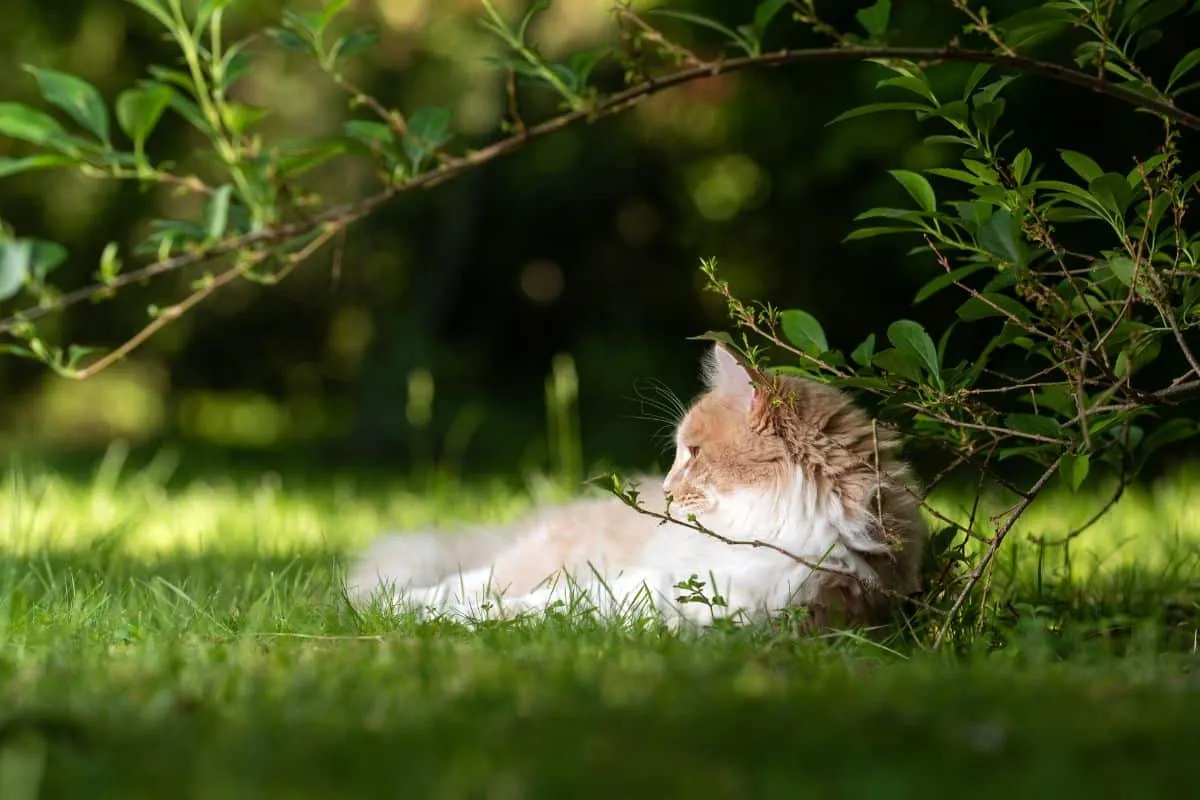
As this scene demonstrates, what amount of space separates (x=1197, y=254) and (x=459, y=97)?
27.4ft

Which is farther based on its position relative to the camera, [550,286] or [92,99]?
[550,286]

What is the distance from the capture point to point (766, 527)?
109 inches

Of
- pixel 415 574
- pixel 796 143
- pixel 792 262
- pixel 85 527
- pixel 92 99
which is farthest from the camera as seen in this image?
pixel 792 262

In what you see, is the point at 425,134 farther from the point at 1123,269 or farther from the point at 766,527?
the point at 1123,269

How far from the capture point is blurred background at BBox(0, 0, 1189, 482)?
741cm

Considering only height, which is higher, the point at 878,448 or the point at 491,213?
the point at 491,213

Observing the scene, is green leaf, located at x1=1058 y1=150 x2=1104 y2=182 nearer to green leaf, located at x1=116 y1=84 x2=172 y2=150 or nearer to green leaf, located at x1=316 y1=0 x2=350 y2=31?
green leaf, located at x1=316 y1=0 x2=350 y2=31

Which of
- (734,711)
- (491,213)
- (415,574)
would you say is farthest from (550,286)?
(734,711)

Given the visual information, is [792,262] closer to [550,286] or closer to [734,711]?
[550,286]

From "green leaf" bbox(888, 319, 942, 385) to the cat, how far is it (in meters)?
0.22

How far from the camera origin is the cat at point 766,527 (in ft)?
8.77

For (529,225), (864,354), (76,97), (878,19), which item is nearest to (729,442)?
(864,354)

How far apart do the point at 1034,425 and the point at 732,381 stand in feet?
2.22

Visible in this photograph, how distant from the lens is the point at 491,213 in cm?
1016
